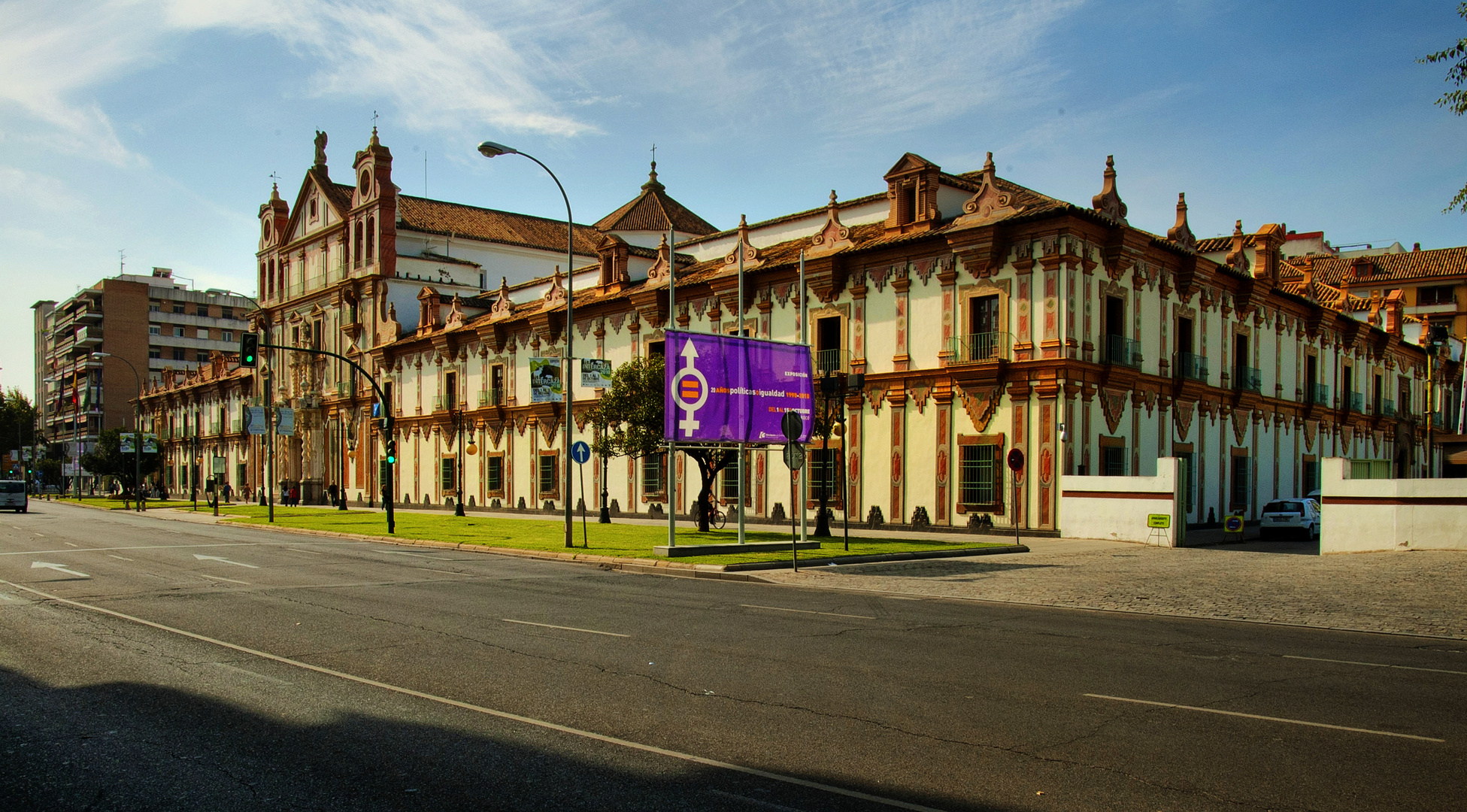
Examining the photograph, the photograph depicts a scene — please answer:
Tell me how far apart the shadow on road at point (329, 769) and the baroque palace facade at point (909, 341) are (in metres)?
17.2

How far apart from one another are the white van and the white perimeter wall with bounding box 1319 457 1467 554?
195ft

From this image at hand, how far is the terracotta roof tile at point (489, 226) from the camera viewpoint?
60.7 meters

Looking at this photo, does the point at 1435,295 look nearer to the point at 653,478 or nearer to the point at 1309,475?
the point at 1309,475

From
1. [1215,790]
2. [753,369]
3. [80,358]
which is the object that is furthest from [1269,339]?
[80,358]

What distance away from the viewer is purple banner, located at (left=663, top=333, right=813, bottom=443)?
68.3ft

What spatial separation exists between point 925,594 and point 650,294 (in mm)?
26299

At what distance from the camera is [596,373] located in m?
26.7

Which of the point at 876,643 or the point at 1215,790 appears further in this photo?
the point at 876,643

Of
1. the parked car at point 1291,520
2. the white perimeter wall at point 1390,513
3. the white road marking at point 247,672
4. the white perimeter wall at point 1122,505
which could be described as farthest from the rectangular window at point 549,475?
the white road marking at point 247,672

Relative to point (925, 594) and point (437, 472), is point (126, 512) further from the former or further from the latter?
point (925, 594)

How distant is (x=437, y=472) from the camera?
53.8 m

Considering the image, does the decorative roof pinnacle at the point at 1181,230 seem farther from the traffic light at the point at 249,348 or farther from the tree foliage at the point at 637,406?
the traffic light at the point at 249,348

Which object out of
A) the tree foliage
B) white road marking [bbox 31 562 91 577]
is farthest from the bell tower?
white road marking [bbox 31 562 91 577]

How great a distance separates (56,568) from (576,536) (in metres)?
12.7
